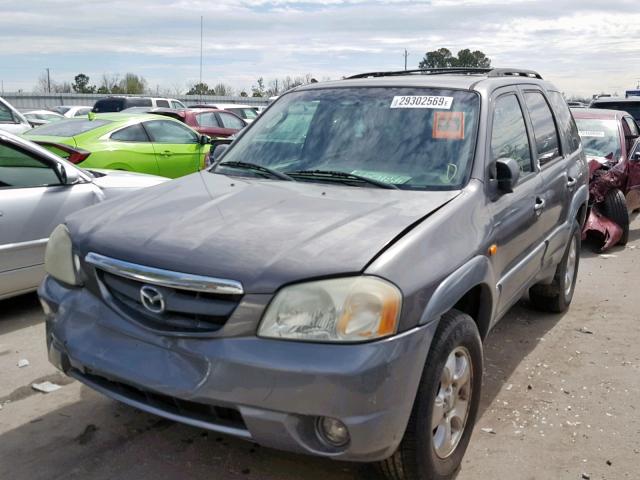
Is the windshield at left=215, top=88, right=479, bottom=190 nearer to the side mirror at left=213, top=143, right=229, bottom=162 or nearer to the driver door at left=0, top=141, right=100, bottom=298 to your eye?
the side mirror at left=213, top=143, right=229, bottom=162

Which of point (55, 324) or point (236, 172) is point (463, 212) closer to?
point (236, 172)

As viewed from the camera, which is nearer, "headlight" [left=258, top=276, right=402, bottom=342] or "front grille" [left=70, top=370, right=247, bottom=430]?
"headlight" [left=258, top=276, right=402, bottom=342]

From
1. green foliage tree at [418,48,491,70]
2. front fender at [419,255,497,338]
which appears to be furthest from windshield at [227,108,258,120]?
green foliage tree at [418,48,491,70]

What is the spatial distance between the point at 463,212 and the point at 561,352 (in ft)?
6.88

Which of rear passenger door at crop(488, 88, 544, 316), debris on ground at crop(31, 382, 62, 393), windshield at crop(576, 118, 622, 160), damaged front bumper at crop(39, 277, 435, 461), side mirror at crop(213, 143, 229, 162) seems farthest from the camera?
windshield at crop(576, 118, 622, 160)

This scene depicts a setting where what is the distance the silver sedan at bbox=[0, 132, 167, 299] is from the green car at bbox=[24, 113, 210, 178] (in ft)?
6.75

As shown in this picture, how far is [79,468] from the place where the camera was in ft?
9.75

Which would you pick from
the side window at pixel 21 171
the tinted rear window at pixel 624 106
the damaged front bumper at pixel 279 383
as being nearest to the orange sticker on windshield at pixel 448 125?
the damaged front bumper at pixel 279 383

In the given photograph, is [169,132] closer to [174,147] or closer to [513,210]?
[174,147]

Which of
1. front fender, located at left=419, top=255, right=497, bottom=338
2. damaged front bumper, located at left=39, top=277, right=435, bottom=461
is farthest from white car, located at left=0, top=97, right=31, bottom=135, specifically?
front fender, located at left=419, top=255, right=497, bottom=338

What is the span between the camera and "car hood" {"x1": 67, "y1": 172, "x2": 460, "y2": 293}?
95.1 inches

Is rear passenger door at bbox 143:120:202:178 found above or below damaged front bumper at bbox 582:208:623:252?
above

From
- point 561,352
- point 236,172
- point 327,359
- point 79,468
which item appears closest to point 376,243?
point 327,359

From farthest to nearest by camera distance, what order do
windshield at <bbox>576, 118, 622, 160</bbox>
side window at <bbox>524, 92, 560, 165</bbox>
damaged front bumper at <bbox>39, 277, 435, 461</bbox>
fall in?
1. windshield at <bbox>576, 118, 622, 160</bbox>
2. side window at <bbox>524, 92, 560, 165</bbox>
3. damaged front bumper at <bbox>39, 277, 435, 461</bbox>
